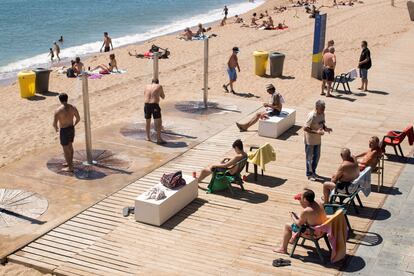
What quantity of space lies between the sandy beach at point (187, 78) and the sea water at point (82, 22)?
7.35 m

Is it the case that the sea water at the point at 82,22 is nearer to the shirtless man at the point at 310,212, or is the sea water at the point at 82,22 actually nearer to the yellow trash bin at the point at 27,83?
the yellow trash bin at the point at 27,83

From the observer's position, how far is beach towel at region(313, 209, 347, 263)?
27.0ft

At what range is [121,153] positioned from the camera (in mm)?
12617

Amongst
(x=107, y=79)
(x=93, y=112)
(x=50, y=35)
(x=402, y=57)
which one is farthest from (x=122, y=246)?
(x=50, y=35)

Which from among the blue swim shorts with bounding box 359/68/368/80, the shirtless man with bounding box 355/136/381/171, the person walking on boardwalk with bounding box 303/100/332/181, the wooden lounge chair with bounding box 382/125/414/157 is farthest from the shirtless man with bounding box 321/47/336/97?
the shirtless man with bounding box 355/136/381/171

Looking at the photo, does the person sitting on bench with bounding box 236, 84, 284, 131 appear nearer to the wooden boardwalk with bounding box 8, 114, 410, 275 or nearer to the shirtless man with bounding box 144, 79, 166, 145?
the shirtless man with bounding box 144, 79, 166, 145

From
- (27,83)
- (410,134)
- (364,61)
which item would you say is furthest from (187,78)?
(410,134)

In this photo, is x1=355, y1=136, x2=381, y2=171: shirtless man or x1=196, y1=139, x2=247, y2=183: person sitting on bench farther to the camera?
x1=355, y1=136, x2=381, y2=171: shirtless man

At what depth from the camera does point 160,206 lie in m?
9.34

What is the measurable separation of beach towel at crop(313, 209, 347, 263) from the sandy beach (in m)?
3.83

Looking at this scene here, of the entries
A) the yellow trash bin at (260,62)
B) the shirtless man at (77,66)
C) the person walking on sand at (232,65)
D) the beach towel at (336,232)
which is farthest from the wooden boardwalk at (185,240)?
the shirtless man at (77,66)

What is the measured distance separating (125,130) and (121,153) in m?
1.71

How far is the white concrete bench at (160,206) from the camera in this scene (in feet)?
30.7

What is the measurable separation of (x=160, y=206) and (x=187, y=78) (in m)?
12.5
